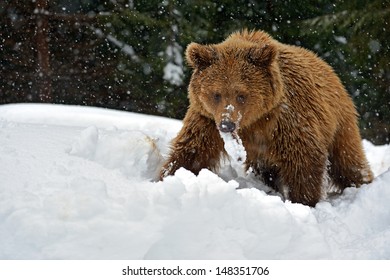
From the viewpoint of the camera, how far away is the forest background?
512 inches

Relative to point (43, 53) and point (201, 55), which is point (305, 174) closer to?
point (201, 55)

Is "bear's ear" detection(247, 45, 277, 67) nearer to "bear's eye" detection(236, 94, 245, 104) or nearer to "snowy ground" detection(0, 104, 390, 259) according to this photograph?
"bear's eye" detection(236, 94, 245, 104)

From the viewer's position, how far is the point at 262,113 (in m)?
4.99

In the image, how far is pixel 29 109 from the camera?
702 cm

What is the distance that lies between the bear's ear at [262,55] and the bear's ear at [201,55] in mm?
323

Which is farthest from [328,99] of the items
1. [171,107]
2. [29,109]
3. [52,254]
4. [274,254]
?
[171,107]

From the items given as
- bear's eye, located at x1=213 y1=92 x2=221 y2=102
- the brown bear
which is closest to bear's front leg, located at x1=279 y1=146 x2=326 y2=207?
the brown bear

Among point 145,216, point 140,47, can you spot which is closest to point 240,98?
point 145,216

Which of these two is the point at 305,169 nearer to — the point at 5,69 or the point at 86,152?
the point at 86,152

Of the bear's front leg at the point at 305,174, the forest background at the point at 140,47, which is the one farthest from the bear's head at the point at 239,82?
the forest background at the point at 140,47

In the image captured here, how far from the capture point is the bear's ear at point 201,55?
503cm

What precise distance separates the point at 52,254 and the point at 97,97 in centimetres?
1108

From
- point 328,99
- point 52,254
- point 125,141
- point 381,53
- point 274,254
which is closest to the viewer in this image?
point 52,254

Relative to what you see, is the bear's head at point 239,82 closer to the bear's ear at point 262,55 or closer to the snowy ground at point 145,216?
the bear's ear at point 262,55
